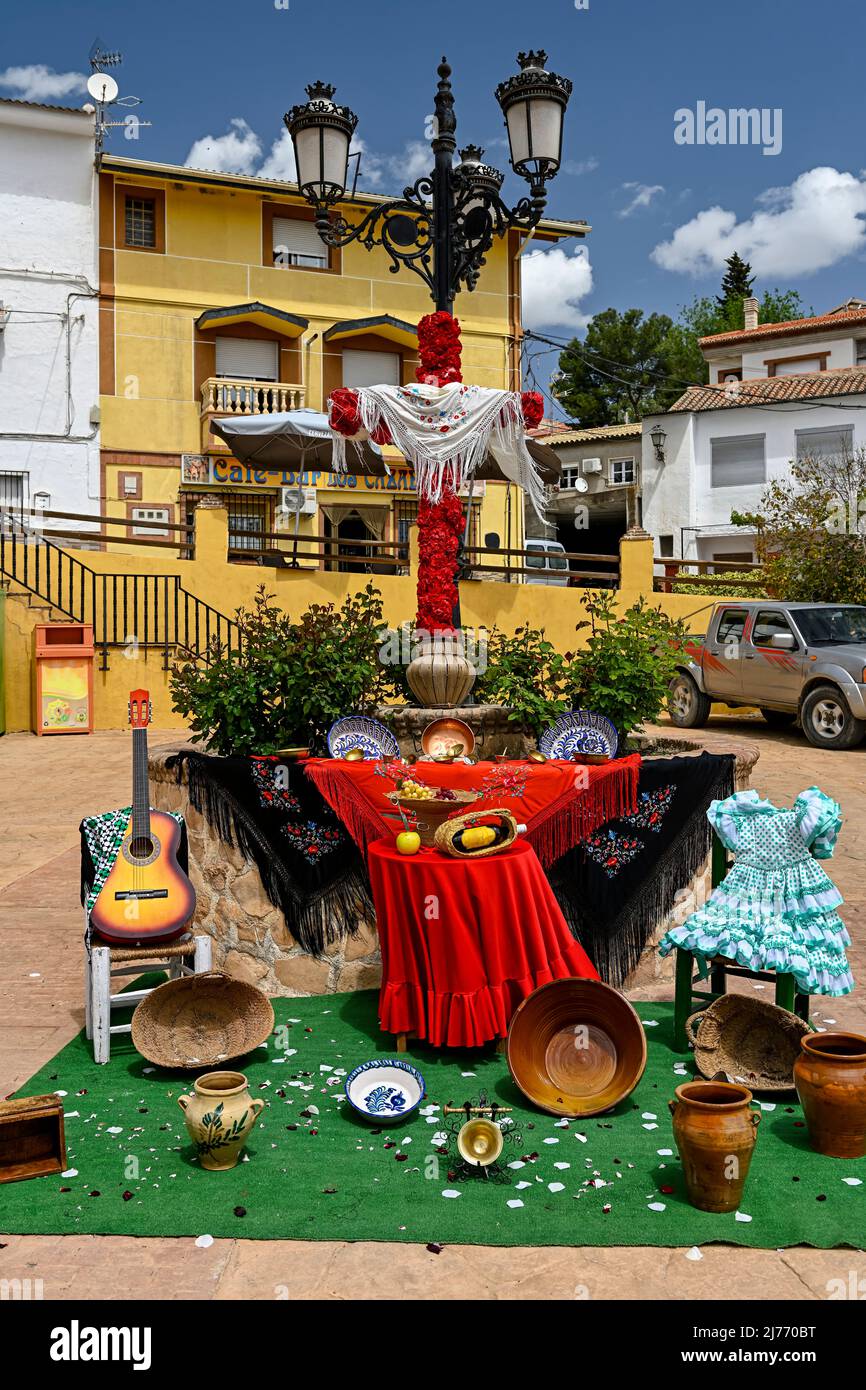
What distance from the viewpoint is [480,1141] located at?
3660mm

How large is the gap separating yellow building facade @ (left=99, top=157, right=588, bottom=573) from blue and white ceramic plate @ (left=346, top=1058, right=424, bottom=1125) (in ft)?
58.6

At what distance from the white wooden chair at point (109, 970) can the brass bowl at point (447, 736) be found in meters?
1.88

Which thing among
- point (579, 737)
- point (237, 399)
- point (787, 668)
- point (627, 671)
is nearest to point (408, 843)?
point (579, 737)

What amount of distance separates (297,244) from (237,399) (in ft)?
13.1

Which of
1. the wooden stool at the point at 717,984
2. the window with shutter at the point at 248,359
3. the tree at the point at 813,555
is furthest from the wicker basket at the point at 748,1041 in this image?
the window with shutter at the point at 248,359

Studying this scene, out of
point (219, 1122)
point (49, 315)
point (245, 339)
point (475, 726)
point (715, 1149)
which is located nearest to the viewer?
point (715, 1149)

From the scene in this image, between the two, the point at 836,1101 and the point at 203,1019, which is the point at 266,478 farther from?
the point at 836,1101

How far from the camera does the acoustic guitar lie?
187 inches

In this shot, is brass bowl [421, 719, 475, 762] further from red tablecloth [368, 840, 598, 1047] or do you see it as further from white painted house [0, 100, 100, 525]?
white painted house [0, 100, 100, 525]

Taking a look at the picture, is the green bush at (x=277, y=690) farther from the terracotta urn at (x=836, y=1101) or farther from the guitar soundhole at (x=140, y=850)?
the terracotta urn at (x=836, y=1101)

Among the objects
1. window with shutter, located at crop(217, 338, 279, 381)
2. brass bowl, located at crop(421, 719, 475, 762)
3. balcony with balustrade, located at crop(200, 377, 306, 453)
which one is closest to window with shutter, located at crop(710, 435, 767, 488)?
window with shutter, located at crop(217, 338, 279, 381)

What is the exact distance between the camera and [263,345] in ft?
77.7

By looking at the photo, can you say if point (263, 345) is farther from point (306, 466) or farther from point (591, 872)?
point (591, 872)

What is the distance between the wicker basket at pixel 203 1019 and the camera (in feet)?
14.9
